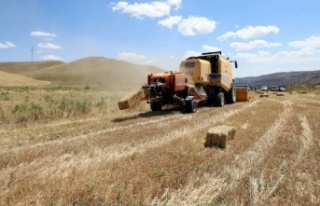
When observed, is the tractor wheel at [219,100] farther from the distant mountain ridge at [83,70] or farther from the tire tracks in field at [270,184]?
the distant mountain ridge at [83,70]

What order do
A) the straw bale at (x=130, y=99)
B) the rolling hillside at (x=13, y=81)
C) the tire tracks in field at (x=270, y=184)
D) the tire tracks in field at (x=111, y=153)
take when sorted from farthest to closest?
the rolling hillside at (x=13, y=81) < the straw bale at (x=130, y=99) < the tire tracks in field at (x=111, y=153) < the tire tracks in field at (x=270, y=184)

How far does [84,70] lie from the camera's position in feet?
395

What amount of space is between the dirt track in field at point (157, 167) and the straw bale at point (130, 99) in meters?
3.10

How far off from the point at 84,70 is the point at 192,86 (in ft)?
341

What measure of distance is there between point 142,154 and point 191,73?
13139 mm

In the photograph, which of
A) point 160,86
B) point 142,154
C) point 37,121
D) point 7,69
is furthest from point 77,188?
point 7,69

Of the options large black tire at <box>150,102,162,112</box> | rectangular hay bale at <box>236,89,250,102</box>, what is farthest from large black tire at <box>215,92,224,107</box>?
rectangular hay bale at <box>236,89,250,102</box>

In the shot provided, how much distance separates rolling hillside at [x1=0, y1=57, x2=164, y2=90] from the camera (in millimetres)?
95387

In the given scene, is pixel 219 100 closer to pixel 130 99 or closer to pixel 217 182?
pixel 130 99

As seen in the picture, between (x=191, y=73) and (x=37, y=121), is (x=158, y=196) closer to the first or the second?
(x=37, y=121)

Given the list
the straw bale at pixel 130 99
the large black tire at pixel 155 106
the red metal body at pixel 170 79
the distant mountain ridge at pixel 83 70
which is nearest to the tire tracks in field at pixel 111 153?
the straw bale at pixel 130 99

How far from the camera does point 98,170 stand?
770 cm

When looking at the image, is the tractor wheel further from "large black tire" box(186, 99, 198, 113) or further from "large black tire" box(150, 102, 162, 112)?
"large black tire" box(150, 102, 162, 112)

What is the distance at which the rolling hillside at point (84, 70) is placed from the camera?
95.4 m
